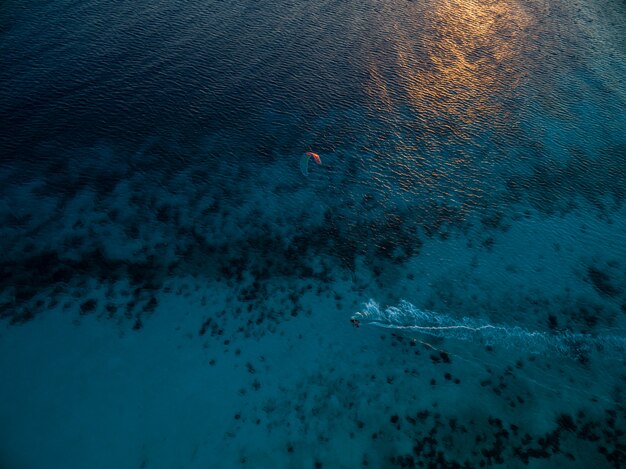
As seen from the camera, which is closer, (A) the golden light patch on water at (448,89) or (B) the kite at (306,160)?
(B) the kite at (306,160)

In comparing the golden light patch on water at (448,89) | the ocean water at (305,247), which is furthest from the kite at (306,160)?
the golden light patch on water at (448,89)

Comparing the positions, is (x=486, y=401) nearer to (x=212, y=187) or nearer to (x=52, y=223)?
(x=212, y=187)

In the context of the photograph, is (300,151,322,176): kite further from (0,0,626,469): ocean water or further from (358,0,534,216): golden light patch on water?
(358,0,534,216): golden light patch on water

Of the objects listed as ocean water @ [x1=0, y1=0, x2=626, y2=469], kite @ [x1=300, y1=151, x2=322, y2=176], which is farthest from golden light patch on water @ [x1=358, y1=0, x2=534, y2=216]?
kite @ [x1=300, y1=151, x2=322, y2=176]

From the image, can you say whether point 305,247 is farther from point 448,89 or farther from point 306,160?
point 448,89

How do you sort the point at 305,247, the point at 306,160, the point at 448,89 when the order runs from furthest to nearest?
the point at 448,89
the point at 306,160
the point at 305,247

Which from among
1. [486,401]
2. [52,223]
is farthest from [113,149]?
[486,401]

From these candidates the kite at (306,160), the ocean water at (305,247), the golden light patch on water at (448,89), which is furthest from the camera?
the golden light patch on water at (448,89)

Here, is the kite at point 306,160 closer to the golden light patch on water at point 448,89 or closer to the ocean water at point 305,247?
the ocean water at point 305,247

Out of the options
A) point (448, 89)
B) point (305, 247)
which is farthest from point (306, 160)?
point (448, 89)
